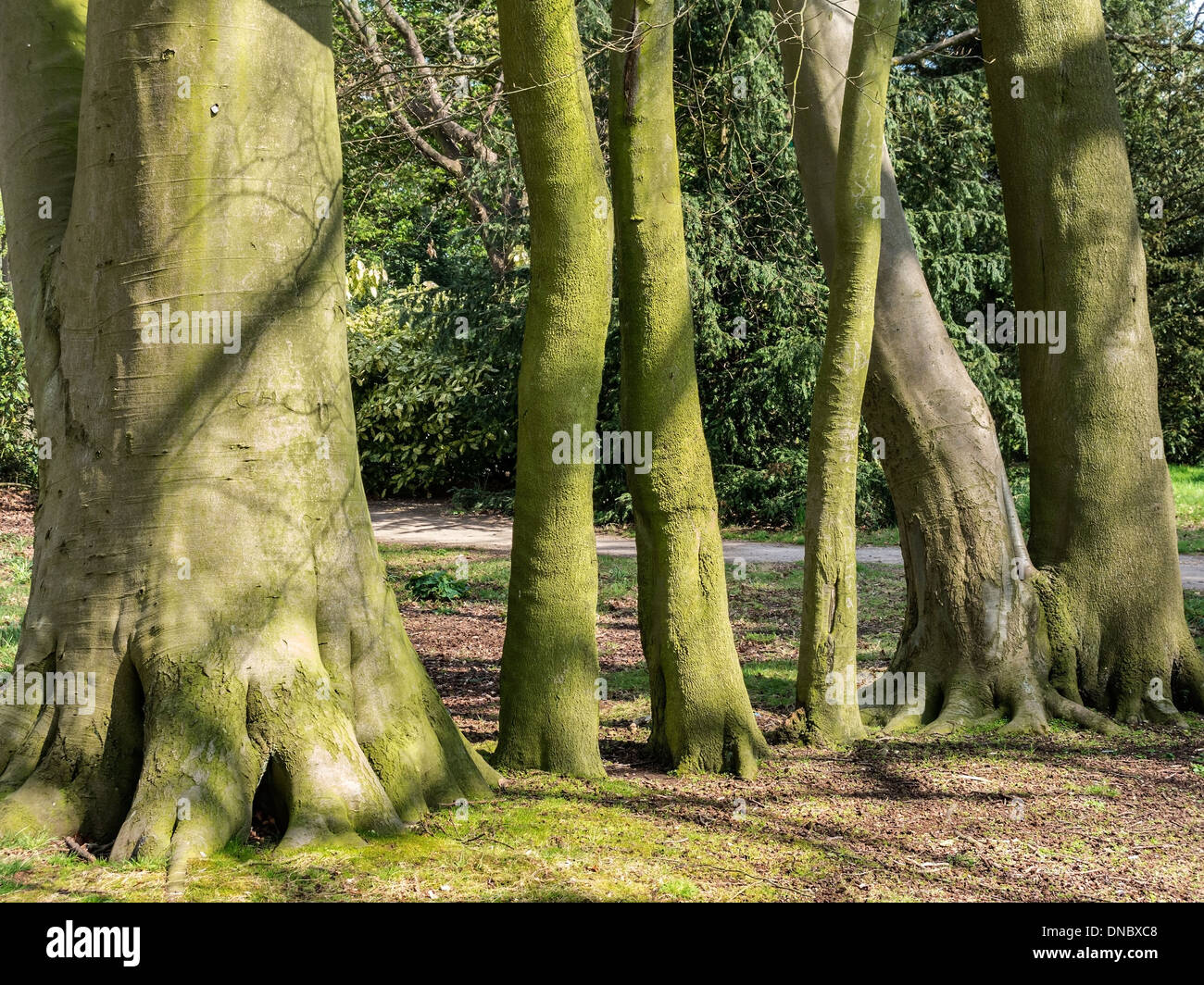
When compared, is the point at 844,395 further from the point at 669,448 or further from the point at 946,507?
the point at 946,507

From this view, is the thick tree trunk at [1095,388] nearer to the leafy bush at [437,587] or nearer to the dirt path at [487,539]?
the dirt path at [487,539]

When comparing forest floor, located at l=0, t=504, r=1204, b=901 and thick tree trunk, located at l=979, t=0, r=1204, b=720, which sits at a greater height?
thick tree trunk, located at l=979, t=0, r=1204, b=720

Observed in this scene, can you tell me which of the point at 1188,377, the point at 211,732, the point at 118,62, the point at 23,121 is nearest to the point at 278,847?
the point at 211,732

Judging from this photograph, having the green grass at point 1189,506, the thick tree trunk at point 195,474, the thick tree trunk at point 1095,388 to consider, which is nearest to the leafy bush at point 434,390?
the green grass at point 1189,506

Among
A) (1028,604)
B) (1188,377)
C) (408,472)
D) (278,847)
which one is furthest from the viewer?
(1188,377)

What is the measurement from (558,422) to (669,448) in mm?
617

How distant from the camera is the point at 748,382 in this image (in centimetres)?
1605

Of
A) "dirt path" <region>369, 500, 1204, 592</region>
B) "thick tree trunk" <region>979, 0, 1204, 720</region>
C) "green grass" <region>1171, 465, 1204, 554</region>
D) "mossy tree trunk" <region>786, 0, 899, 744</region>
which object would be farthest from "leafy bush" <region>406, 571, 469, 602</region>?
"green grass" <region>1171, 465, 1204, 554</region>

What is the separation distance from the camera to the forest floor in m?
3.72

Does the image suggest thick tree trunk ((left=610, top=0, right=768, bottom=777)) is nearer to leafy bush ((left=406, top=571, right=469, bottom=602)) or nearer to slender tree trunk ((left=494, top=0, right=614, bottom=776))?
slender tree trunk ((left=494, top=0, right=614, bottom=776))

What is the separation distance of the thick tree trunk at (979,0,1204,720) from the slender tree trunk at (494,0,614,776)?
10.5ft

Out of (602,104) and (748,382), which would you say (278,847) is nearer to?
(602,104)

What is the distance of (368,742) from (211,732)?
0.67m

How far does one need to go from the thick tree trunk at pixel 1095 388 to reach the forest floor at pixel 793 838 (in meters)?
0.50
